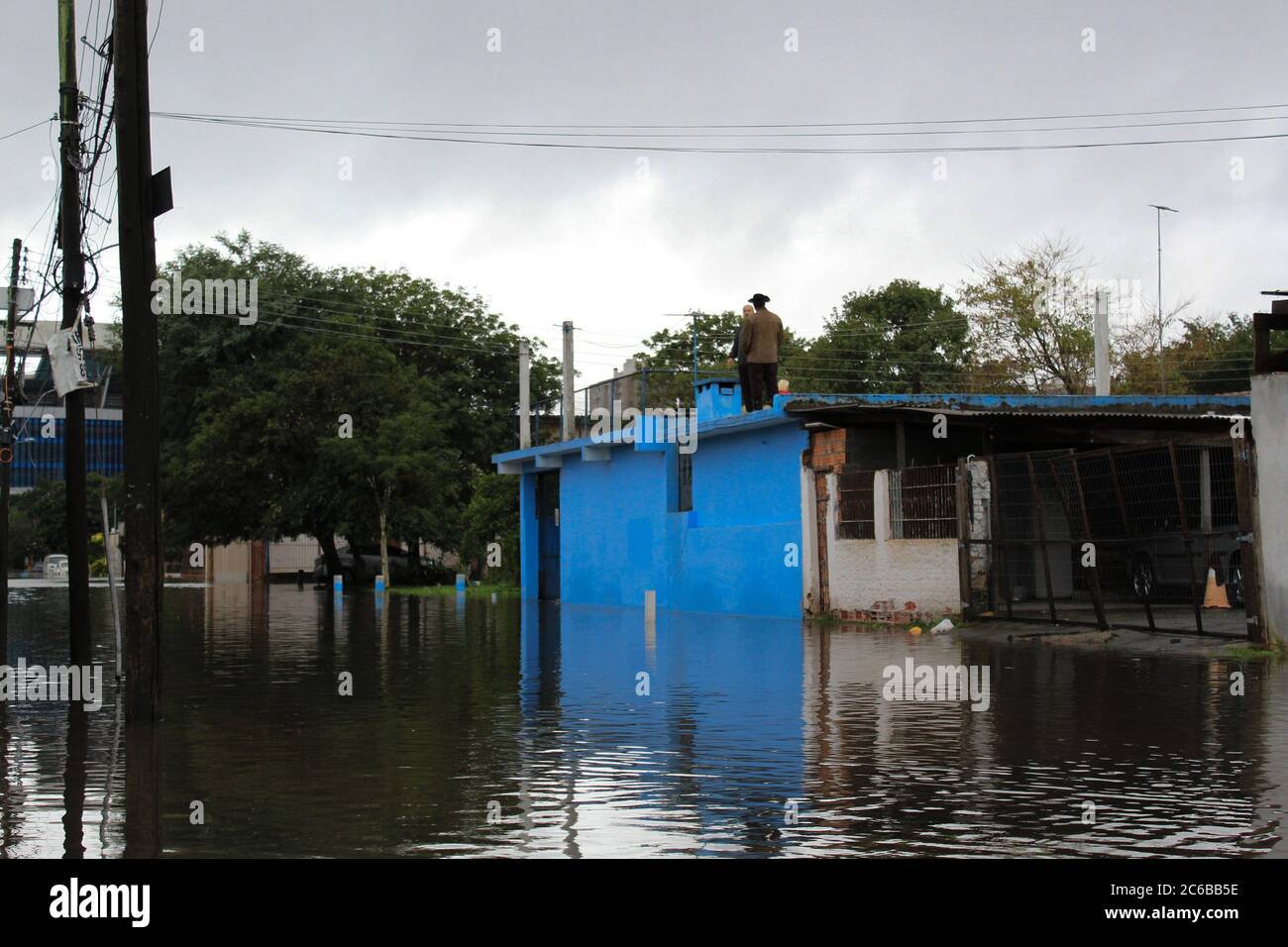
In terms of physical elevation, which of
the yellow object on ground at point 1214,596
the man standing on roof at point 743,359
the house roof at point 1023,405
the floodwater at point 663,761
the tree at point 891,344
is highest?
the tree at point 891,344

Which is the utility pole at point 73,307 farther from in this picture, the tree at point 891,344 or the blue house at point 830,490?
the tree at point 891,344

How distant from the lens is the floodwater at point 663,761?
284 inches

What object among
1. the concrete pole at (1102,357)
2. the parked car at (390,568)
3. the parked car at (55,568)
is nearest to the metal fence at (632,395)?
the concrete pole at (1102,357)

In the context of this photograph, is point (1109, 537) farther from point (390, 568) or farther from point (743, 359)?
point (390, 568)

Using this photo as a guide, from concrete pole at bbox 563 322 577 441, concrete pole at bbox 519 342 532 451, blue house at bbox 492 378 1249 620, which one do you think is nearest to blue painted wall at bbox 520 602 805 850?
blue house at bbox 492 378 1249 620

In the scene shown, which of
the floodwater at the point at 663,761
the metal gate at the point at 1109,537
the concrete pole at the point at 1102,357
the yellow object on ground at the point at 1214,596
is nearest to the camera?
the floodwater at the point at 663,761

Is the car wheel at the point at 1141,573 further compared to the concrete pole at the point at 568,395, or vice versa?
the concrete pole at the point at 568,395

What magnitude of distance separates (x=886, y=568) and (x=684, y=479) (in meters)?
8.73

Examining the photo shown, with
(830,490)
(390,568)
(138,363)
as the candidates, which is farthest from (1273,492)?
(390,568)

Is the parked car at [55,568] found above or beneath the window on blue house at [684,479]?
beneath

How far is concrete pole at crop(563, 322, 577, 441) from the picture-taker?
3778 centimetres

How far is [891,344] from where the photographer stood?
59000mm

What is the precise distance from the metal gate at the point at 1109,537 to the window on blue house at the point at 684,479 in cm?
935
